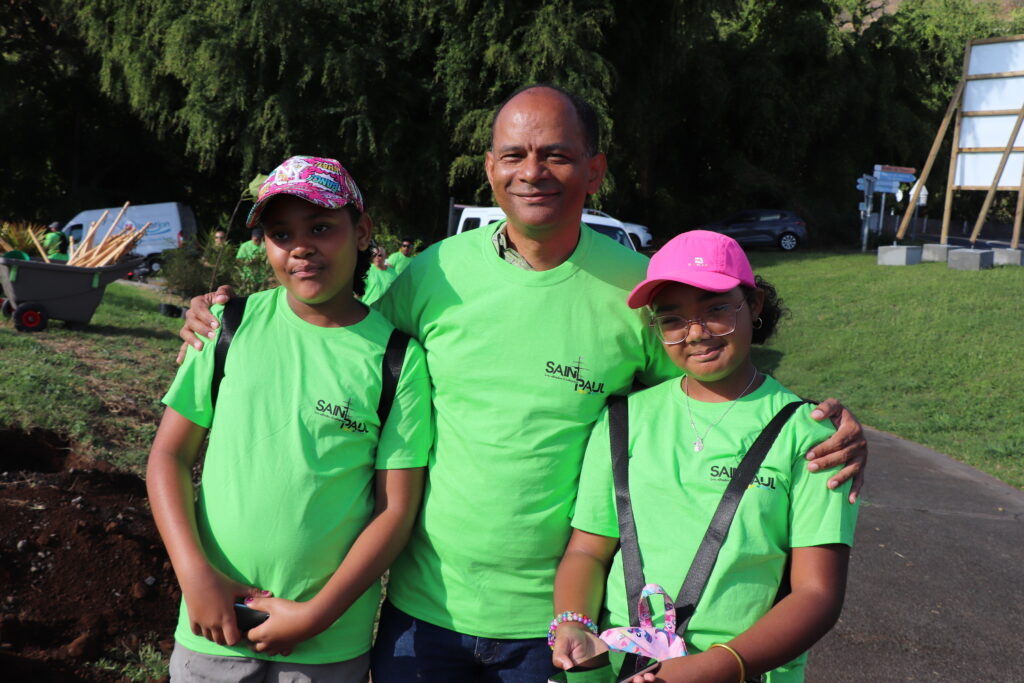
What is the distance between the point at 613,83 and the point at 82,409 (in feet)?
63.1

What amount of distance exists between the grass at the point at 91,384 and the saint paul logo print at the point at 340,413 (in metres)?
3.82

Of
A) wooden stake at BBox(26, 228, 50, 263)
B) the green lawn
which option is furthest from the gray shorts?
wooden stake at BBox(26, 228, 50, 263)

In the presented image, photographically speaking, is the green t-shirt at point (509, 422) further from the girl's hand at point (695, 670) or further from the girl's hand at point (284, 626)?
the girl's hand at point (695, 670)

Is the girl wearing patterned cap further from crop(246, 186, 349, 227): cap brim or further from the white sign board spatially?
the white sign board

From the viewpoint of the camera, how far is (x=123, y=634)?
3672mm

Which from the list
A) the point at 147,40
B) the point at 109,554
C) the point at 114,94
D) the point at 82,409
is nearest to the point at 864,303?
the point at 82,409

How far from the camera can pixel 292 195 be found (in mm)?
2332

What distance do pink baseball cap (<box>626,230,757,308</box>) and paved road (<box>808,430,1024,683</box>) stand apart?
9.41 feet

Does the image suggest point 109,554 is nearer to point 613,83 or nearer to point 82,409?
point 82,409

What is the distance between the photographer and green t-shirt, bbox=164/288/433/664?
2.21 metres

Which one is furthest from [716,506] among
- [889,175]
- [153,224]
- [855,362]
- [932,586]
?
[889,175]

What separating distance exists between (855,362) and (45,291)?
10.7 meters

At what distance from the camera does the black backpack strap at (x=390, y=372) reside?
2.30m

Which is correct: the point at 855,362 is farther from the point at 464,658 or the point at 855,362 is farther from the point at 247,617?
the point at 247,617
